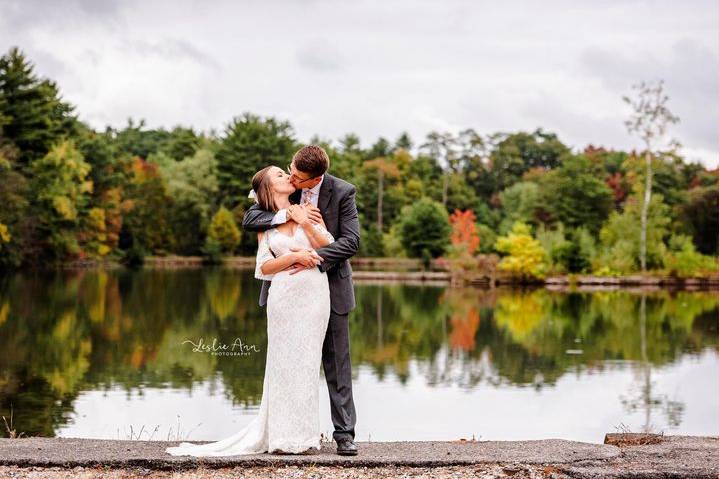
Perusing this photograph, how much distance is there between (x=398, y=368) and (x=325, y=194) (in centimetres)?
969

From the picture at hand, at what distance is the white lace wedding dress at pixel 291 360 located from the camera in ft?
16.8

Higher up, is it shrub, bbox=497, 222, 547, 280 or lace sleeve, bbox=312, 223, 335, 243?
shrub, bbox=497, 222, 547, 280

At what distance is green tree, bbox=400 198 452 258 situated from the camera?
48.3 metres

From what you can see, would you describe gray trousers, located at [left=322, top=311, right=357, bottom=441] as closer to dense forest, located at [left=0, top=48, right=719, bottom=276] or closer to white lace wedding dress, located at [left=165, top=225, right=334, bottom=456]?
white lace wedding dress, located at [left=165, top=225, right=334, bottom=456]

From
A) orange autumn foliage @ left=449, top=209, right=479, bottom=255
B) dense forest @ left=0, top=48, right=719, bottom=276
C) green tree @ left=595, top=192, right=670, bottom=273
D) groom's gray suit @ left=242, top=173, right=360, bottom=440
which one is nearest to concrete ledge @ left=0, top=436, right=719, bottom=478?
groom's gray suit @ left=242, top=173, right=360, bottom=440

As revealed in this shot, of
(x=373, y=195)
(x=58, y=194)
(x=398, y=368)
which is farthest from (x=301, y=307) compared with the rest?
(x=373, y=195)

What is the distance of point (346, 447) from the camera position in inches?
200

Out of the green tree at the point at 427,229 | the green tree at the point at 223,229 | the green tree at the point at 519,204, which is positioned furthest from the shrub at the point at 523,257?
the green tree at the point at 223,229

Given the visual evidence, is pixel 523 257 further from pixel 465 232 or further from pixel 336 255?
pixel 336 255

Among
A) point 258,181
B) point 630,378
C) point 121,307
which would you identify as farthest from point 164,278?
point 258,181

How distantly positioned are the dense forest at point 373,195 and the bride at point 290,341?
30873 mm

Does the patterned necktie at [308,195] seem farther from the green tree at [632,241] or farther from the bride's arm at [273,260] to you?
the green tree at [632,241]

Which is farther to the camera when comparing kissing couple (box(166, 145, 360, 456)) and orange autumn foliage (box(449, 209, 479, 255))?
orange autumn foliage (box(449, 209, 479, 255))

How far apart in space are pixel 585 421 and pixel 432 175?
181 ft
